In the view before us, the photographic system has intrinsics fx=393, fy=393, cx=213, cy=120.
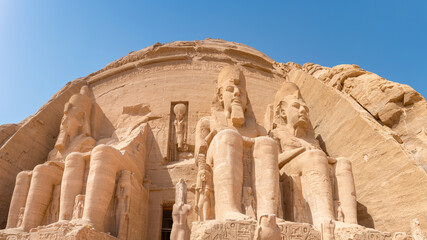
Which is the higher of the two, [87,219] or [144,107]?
[144,107]

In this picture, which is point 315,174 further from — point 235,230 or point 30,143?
point 30,143

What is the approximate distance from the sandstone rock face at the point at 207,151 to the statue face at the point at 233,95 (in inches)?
1.1

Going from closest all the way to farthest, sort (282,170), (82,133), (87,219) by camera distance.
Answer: (87,219) < (282,170) < (82,133)

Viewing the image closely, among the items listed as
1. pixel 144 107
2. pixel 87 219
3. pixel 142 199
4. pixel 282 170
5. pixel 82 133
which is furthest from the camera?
pixel 144 107

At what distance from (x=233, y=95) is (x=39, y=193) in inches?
109

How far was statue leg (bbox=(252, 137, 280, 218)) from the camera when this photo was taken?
3.89 m

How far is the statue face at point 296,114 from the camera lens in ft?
17.4

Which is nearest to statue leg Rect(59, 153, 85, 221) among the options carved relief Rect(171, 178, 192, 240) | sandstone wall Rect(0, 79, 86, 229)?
carved relief Rect(171, 178, 192, 240)

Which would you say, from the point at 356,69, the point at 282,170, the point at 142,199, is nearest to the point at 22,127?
the point at 142,199

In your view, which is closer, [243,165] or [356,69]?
[243,165]

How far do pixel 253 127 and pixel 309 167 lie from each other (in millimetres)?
1248

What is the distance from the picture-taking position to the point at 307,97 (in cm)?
681

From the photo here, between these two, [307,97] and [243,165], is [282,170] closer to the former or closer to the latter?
[243,165]

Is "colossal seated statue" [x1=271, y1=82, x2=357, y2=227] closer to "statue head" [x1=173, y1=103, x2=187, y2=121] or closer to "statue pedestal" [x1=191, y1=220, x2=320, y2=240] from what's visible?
"statue pedestal" [x1=191, y1=220, x2=320, y2=240]
